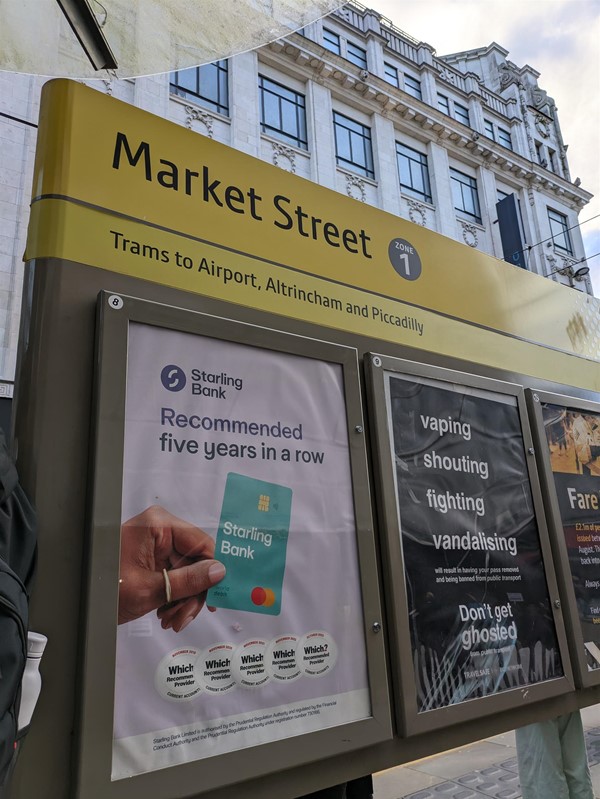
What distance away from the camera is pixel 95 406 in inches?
70.7

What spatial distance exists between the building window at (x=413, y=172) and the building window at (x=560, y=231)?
600 centimetres

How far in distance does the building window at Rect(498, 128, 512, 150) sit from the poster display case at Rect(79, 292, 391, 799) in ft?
75.0

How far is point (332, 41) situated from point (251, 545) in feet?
64.7

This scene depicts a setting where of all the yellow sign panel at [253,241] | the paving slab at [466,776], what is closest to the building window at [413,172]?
the yellow sign panel at [253,241]

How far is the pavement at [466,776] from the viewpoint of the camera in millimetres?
4422

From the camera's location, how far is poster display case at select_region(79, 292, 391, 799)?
A: 1.65 m

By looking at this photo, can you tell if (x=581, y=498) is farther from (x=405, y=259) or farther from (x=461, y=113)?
(x=461, y=113)

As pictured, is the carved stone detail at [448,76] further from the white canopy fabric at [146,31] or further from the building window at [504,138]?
the white canopy fabric at [146,31]

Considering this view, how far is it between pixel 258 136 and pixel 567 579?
533 inches

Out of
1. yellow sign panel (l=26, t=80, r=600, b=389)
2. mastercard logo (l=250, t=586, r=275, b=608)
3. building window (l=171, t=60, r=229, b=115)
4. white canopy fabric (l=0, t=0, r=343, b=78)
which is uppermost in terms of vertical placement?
building window (l=171, t=60, r=229, b=115)

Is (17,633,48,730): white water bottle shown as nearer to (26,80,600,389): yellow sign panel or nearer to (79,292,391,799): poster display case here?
Answer: (79,292,391,799): poster display case

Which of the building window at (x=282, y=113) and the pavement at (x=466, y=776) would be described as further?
the building window at (x=282, y=113)

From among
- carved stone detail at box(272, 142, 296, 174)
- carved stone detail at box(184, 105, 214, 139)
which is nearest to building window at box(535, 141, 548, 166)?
carved stone detail at box(272, 142, 296, 174)

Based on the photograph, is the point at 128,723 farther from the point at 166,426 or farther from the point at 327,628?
the point at 166,426
